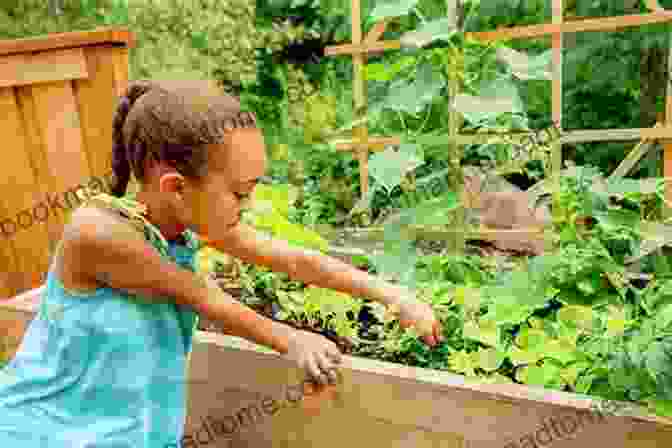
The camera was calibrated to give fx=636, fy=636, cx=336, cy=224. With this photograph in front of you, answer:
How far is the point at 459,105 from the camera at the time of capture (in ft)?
5.46

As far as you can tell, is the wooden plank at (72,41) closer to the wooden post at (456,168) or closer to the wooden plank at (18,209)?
the wooden plank at (18,209)

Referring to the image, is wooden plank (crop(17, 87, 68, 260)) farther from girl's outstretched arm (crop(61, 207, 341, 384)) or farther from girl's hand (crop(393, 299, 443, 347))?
girl's hand (crop(393, 299, 443, 347))

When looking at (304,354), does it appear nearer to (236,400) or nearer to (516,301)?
(236,400)

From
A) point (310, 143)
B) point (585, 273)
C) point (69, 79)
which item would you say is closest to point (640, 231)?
point (585, 273)

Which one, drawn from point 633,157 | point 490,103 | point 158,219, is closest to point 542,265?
point 490,103

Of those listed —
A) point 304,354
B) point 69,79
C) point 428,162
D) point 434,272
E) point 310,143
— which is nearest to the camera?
point 304,354

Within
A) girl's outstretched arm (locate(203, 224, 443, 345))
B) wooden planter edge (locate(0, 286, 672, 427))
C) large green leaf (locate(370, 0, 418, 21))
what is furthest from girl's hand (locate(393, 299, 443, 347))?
large green leaf (locate(370, 0, 418, 21))

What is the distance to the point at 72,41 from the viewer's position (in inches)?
81.4

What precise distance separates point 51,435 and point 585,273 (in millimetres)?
1239

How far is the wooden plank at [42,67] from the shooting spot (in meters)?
2.12

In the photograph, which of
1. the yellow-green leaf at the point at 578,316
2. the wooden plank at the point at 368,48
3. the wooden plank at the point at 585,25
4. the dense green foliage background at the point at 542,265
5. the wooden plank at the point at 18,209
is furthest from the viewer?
the wooden plank at the point at 368,48

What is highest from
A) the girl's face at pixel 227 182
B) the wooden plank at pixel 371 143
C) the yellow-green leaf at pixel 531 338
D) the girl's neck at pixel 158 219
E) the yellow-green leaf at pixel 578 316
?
the girl's face at pixel 227 182

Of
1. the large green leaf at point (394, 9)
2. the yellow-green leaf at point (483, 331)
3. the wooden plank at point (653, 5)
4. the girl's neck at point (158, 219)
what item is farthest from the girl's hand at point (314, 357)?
the wooden plank at point (653, 5)

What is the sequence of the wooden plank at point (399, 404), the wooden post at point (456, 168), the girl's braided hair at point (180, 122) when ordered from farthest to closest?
1. the wooden post at point (456, 168)
2. the wooden plank at point (399, 404)
3. the girl's braided hair at point (180, 122)
